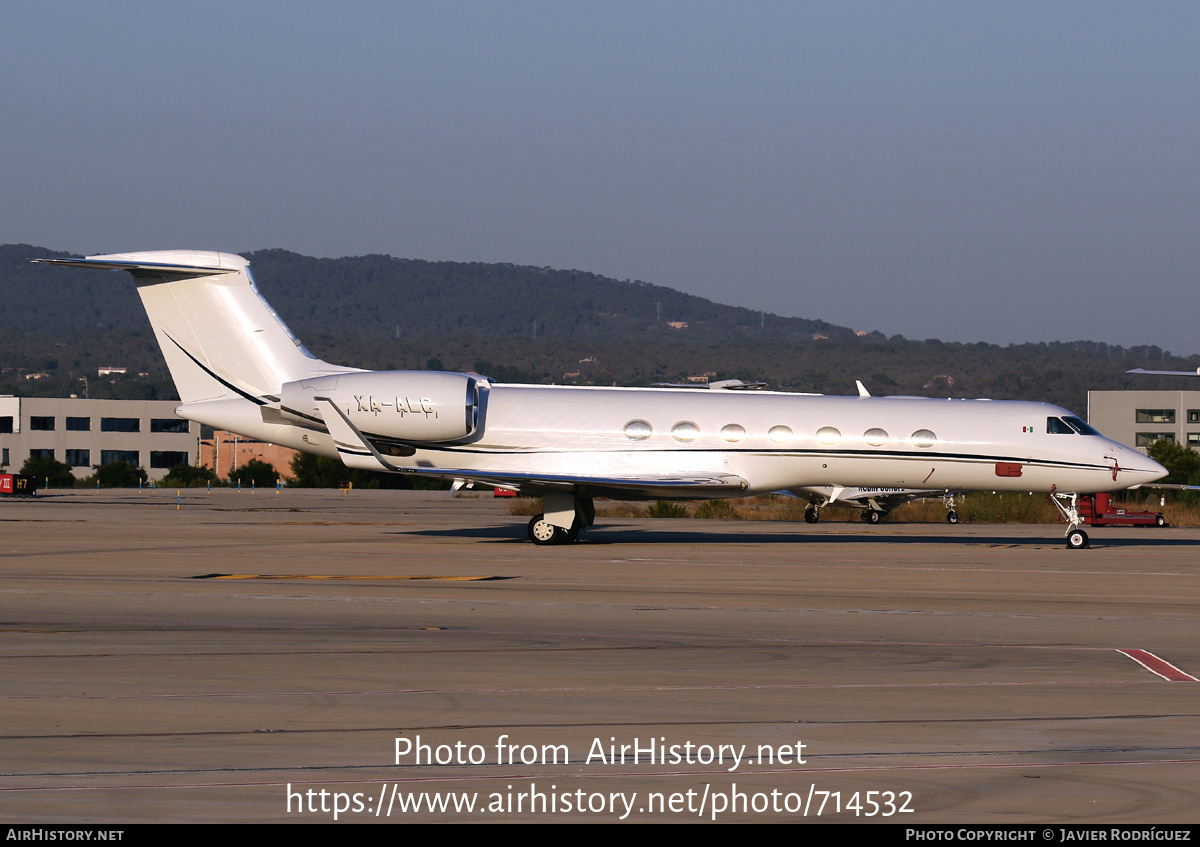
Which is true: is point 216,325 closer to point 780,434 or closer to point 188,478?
Result: point 780,434

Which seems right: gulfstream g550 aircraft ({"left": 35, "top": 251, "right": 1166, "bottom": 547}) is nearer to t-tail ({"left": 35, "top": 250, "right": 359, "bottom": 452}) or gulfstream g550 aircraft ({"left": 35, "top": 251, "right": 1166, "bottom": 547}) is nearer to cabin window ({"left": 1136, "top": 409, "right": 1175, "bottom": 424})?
t-tail ({"left": 35, "top": 250, "right": 359, "bottom": 452})

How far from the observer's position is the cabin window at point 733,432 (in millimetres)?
23734

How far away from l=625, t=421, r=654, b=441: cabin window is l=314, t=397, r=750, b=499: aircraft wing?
0.84 m

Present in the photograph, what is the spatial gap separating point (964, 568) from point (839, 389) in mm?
147775

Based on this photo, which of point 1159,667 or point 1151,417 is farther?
point 1151,417

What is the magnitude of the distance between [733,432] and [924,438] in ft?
12.4

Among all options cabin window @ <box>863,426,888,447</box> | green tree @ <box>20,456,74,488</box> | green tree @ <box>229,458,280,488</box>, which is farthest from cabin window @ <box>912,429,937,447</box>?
green tree @ <box>20,456,74,488</box>

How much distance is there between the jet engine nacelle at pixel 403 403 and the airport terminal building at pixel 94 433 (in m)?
92.4

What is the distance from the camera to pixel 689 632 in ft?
40.5

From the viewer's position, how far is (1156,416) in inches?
4188

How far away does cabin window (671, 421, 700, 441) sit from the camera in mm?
23812

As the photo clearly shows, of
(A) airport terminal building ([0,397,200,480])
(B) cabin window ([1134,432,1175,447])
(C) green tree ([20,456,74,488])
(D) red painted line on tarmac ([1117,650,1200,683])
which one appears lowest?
(C) green tree ([20,456,74,488])

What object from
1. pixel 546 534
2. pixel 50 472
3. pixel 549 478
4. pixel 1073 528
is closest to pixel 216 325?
pixel 549 478
